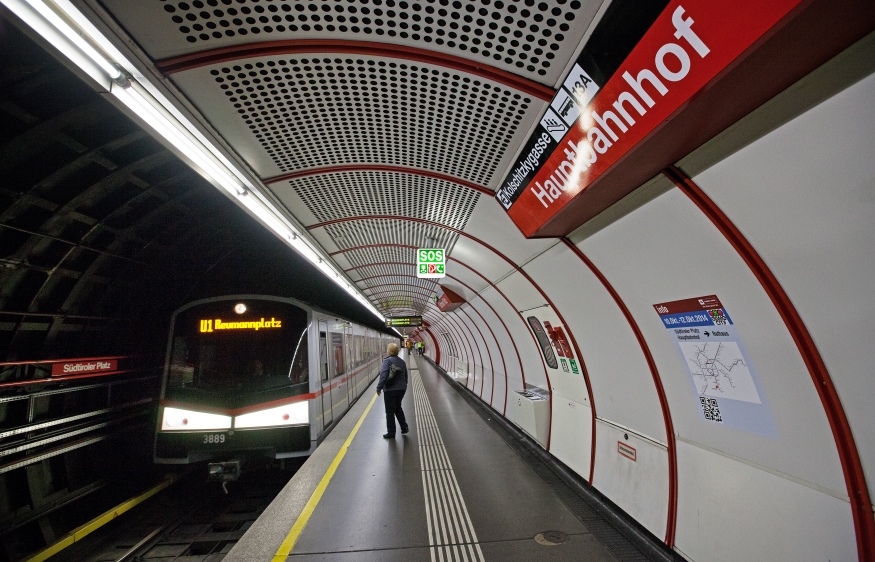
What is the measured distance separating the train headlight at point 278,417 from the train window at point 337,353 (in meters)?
2.04

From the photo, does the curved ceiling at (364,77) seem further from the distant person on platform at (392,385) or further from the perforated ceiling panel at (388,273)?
the distant person on platform at (392,385)

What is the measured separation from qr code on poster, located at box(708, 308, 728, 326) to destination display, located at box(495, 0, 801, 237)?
0.98 m

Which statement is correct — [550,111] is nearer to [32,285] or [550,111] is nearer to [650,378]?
[650,378]

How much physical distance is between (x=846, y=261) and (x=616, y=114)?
1193 mm

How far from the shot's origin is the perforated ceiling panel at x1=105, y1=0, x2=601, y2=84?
1.90 metres

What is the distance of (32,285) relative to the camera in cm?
479

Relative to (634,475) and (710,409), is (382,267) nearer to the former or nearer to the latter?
(634,475)

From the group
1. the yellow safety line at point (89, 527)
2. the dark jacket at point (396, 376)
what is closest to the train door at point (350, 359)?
the dark jacket at point (396, 376)

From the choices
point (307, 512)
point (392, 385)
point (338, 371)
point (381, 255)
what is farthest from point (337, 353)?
point (307, 512)

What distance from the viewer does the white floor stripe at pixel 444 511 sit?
A: 341 centimetres

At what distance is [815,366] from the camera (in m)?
1.98

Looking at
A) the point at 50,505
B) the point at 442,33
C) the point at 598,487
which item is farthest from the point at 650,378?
the point at 50,505

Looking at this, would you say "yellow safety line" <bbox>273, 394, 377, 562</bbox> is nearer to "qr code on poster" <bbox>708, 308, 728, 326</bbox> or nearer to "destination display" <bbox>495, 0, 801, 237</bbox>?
"destination display" <bbox>495, 0, 801, 237</bbox>

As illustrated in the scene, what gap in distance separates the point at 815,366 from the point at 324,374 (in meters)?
6.46
